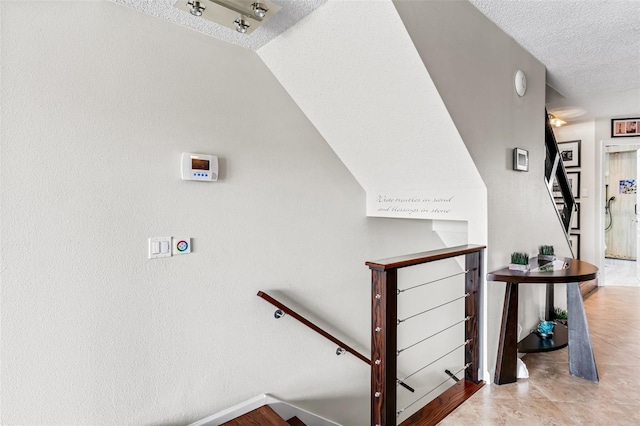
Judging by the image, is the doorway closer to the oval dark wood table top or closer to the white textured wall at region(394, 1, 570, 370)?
the white textured wall at region(394, 1, 570, 370)

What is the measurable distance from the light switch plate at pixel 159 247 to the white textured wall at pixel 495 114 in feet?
5.18

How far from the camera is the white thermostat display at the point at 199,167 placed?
1963mm

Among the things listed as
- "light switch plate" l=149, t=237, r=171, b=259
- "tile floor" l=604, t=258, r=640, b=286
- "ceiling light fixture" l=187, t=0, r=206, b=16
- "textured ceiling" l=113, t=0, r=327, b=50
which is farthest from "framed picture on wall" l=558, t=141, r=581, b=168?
"light switch plate" l=149, t=237, r=171, b=259

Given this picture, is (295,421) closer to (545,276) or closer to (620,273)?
(545,276)

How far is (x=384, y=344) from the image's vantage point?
168 cm

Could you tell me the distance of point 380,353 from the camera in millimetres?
1690

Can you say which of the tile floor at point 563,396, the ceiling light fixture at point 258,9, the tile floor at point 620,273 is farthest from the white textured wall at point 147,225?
the tile floor at point 620,273

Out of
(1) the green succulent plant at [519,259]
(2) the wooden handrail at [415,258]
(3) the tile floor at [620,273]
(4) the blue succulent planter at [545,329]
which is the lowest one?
(3) the tile floor at [620,273]

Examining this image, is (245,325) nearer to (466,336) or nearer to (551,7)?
(466,336)

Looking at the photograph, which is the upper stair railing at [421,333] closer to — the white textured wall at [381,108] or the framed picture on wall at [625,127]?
the white textured wall at [381,108]

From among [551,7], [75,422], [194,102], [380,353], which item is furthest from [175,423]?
[551,7]

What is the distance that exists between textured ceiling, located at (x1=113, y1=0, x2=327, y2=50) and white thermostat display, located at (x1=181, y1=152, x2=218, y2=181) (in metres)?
0.69

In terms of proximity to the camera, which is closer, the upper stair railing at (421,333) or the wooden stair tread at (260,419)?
the upper stair railing at (421,333)

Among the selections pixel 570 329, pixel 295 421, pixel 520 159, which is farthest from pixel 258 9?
pixel 570 329
